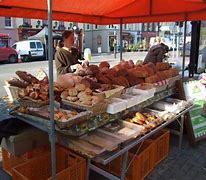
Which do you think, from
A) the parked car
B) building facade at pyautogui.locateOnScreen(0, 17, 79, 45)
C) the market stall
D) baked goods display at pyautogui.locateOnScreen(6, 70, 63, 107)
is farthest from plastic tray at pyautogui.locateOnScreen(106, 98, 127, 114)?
building facade at pyautogui.locateOnScreen(0, 17, 79, 45)

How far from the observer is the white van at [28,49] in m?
21.5

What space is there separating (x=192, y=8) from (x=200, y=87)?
130 centimetres

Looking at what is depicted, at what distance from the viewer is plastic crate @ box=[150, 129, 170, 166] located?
357 centimetres

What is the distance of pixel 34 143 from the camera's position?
281 cm

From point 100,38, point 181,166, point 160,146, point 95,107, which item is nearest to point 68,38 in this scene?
point 95,107

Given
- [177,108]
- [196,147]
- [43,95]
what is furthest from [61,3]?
[196,147]

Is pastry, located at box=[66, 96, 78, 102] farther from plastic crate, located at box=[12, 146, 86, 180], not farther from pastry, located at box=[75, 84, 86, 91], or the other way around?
plastic crate, located at box=[12, 146, 86, 180]

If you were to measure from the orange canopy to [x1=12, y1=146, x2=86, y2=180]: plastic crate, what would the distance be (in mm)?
1834

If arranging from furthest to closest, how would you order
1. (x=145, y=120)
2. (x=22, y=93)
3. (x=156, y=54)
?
(x=156, y=54) → (x=145, y=120) → (x=22, y=93)

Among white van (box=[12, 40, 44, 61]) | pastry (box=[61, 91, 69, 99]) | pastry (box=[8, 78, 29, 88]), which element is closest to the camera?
pastry (box=[61, 91, 69, 99])

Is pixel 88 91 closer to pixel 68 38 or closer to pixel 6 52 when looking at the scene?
pixel 68 38

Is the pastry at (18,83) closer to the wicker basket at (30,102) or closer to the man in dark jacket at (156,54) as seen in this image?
the wicker basket at (30,102)

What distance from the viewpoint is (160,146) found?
3.70 meters

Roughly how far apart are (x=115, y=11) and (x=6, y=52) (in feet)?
54.0
